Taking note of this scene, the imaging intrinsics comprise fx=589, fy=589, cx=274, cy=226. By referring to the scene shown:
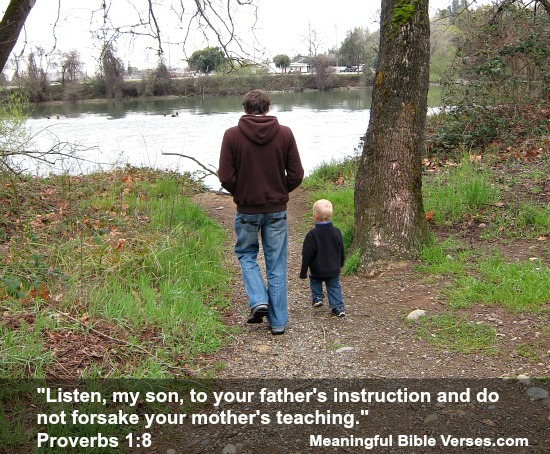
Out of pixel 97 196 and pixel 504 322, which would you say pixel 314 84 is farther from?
pixel 504 322

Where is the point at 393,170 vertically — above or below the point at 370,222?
above

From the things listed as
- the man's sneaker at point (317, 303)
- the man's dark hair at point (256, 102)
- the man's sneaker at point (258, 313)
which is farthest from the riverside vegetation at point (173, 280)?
the man's dark hair at point (256, 102)

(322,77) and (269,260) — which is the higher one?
(322,77)

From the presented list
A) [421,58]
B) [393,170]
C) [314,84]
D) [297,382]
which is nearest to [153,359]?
[297,382]

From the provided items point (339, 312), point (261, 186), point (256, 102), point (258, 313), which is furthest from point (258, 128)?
point (339, 312)

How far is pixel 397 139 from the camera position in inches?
228

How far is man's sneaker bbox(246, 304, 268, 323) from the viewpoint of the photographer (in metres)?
4.58

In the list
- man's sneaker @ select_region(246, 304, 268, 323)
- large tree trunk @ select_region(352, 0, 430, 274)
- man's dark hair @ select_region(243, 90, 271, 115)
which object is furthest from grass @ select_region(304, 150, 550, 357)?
man's dark hair @ select_region(243, 90, 271, 115)

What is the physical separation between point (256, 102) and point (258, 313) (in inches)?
63.8

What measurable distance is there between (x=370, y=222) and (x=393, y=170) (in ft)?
1.84

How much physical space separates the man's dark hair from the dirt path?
1724 millimetres

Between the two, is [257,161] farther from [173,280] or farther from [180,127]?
[180,127]

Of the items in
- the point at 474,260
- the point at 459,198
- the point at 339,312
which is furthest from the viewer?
the point at 459,198

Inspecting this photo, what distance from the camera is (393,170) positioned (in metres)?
5.81
